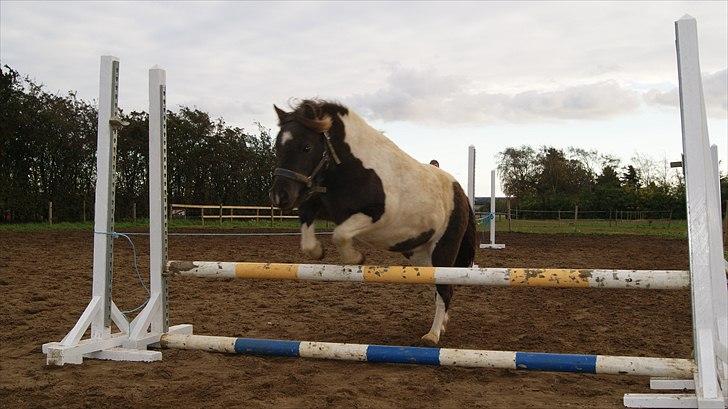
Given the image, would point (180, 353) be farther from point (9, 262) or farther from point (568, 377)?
point (9, 262)

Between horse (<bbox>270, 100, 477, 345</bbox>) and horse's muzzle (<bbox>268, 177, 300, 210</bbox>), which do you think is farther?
horse (<bbox>270, 100, 477, 345</bbox>)

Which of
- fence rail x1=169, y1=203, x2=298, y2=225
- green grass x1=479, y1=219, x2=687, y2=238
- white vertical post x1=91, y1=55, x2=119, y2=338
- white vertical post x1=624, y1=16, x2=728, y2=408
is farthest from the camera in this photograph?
fence rail x1=169, y1=203, x2=298, y2=225

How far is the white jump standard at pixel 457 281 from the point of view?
10.5 ft

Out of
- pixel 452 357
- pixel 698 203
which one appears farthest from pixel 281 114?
pixel 698 203

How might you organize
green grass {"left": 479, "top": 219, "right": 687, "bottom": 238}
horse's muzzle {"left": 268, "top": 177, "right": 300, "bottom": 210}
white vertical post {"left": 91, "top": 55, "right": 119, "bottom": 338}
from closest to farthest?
horse's muzzle {"left": 268, "top": 177, "right": 300, "bottom": 210}, white vertical post {"left": 91, "top": 55, "right": 119, "bottom": 338}, green grass {"left": 479, "top": 219, "right": 687, "bottom": 238}

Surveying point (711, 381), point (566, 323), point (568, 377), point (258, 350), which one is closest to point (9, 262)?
point (258, 350)

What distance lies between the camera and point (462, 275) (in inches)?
149

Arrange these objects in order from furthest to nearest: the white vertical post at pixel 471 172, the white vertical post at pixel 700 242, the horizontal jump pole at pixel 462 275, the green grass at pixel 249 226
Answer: the green grass at pixel 249 226 < the white vertical post at pixel 471 172 < the horizontal jump pole at pixel 462 275 < the white vertical post at pixel 700 242

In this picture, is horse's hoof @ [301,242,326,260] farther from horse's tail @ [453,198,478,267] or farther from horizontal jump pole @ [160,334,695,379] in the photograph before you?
horse's tail @ [453,198,478,267]

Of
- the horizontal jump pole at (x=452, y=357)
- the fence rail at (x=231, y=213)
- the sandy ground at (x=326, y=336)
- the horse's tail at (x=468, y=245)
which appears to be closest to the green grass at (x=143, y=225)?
the fence rail at (x=231, y=213)

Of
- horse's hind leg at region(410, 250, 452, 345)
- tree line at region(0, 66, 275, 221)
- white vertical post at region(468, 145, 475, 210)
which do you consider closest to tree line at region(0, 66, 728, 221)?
tree line at region(0, 66, 275, 221)

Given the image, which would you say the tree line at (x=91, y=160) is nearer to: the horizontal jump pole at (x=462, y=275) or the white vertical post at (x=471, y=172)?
the white vertical post at (x=471, y=172)

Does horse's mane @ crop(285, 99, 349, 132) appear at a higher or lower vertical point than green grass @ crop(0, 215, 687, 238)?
higher

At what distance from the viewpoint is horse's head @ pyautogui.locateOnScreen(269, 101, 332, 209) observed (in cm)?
384
